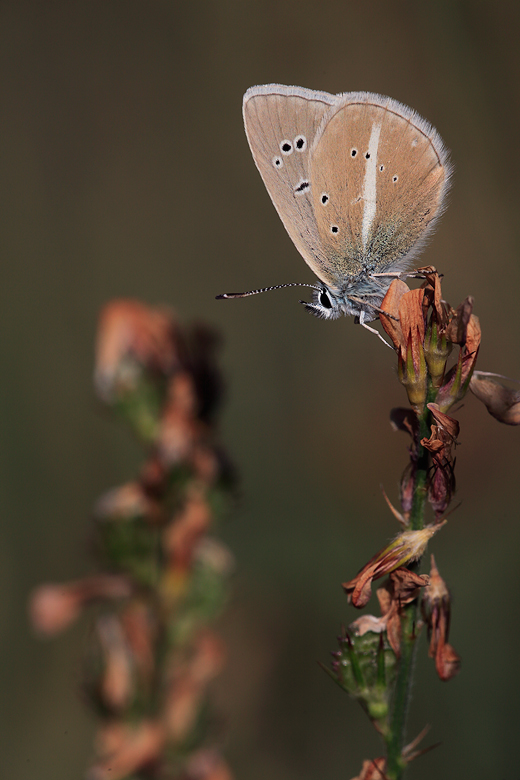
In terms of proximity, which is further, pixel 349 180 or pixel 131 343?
pixel 131 343

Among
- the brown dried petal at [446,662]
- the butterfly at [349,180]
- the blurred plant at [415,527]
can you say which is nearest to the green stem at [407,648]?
the blurred plant at [415,527]

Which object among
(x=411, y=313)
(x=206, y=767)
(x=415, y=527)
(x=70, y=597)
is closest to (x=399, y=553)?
(x=415, y=527)

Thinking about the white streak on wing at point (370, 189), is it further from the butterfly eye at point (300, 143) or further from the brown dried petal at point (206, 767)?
the brown dried petal at point (206, 767)

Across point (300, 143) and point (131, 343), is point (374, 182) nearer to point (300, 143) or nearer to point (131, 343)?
point (300, 143)

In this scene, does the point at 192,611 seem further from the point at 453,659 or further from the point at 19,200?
the point at 19,200

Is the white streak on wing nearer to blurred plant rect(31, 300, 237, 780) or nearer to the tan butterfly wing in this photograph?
the tan butterfly wing

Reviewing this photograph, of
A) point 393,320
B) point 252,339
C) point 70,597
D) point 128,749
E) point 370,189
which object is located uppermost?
point 370,189

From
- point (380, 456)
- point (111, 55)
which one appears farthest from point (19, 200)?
point (380, 456)
